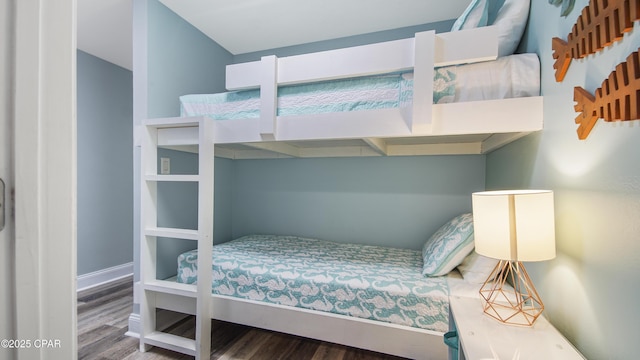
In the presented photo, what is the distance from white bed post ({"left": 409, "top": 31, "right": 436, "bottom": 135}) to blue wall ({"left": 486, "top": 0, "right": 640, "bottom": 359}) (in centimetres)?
46

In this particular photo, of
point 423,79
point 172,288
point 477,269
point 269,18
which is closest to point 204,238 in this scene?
point 172,288

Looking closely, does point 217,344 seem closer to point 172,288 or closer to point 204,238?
point 172,288

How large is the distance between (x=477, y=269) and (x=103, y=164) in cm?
353

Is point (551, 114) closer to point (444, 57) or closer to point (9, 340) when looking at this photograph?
point (444, 57)

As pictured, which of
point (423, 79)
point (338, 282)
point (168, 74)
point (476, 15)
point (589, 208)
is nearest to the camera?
point (589, 208)

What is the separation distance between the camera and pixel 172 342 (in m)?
1.60

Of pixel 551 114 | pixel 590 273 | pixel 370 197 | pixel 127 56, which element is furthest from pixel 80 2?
pixel 590 273

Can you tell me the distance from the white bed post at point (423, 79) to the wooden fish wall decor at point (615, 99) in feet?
1.72

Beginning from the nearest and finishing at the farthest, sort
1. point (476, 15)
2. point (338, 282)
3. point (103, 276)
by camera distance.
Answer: point (476, 15)
point (338, 282)
point (103, 276)

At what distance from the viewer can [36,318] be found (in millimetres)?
389

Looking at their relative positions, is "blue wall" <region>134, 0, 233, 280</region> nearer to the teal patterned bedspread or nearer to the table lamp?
the teal patterned bedspread

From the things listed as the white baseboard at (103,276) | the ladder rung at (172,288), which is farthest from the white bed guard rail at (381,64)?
the white baseboard at (103,276)

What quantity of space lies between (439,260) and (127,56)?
3.46m

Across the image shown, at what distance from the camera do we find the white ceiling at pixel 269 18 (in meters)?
2.03
